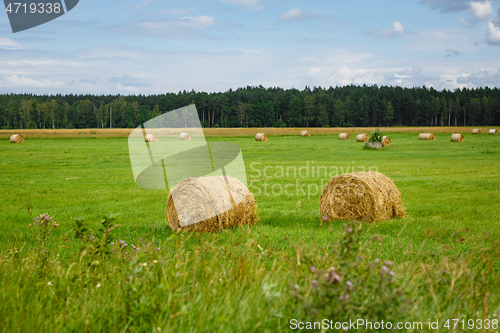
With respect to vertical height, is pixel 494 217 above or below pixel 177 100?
below

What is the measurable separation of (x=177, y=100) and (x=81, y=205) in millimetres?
135622

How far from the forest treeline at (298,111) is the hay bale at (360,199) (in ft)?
418

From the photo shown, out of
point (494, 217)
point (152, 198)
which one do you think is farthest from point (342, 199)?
point (152, 198)

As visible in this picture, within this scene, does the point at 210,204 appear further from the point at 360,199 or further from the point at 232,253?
the point at 360,199

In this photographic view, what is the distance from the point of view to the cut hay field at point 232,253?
321 centimetres

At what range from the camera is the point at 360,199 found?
9992mm

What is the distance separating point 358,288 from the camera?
3.19m

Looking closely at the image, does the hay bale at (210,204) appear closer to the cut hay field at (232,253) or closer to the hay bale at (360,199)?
the cut hay field at (232,253)

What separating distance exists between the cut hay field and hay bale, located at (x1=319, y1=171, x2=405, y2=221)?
50cm

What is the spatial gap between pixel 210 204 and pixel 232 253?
9.86ft

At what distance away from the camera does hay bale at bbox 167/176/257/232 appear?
8820mm

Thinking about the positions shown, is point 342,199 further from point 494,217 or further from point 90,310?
point 90,310

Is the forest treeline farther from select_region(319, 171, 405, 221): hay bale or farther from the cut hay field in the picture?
select_region(319, 171, 405, 221): hay bale

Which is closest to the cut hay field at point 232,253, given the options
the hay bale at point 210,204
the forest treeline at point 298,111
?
the hay bale at point 210,204
